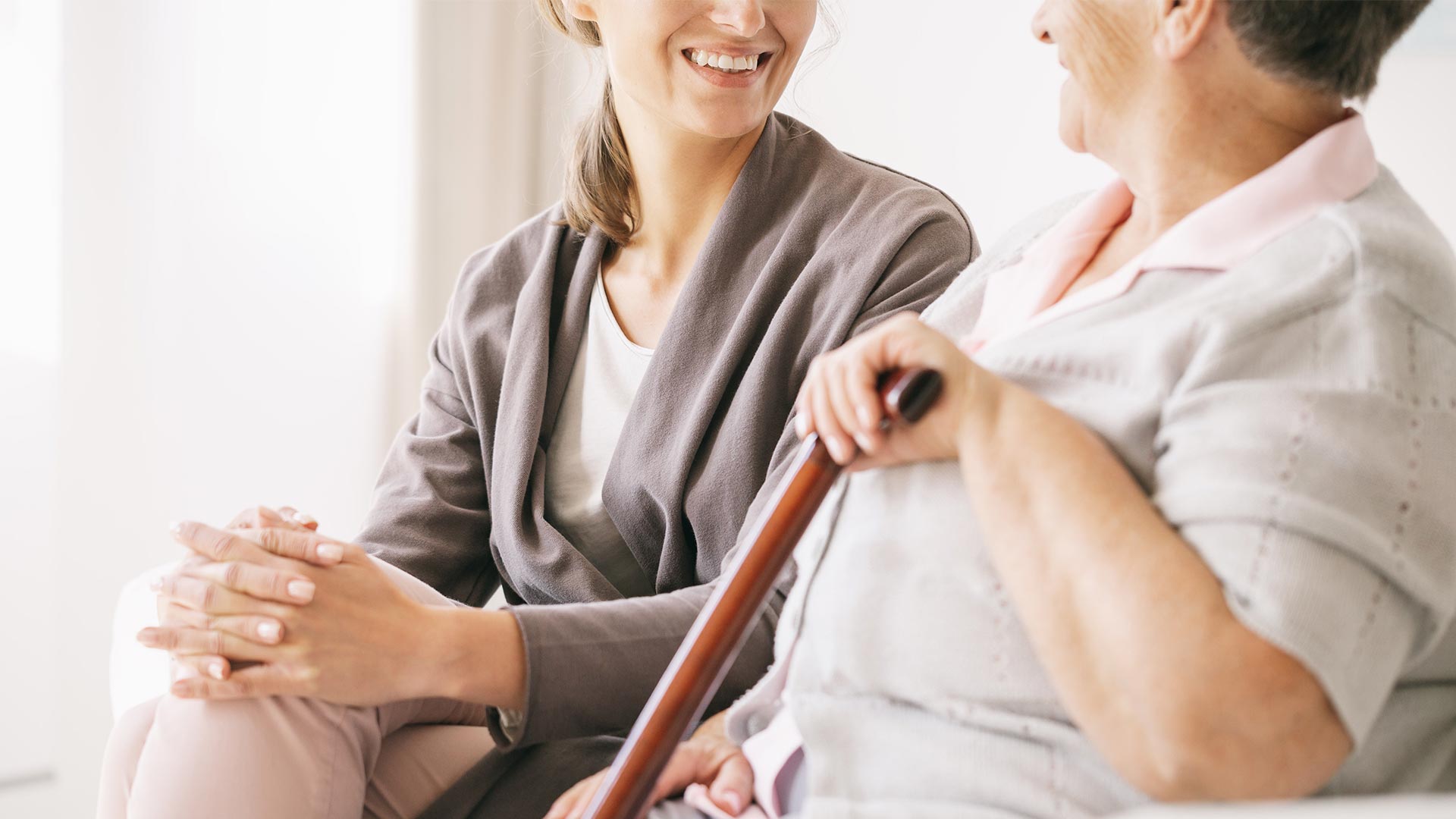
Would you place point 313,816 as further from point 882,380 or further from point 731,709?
point 882,380

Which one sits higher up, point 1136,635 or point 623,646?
point 1136,635

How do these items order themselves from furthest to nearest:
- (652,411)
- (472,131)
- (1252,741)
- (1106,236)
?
(472,131) < (652,411) < (1106,236) < (1252,741)

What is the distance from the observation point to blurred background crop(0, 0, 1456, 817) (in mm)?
2381

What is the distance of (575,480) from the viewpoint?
1.68m

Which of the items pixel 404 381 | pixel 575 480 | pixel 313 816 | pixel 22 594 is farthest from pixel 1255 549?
pixel 404 381

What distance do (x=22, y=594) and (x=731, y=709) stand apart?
1694 millimetres

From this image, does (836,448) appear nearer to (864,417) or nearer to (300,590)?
(864,417)

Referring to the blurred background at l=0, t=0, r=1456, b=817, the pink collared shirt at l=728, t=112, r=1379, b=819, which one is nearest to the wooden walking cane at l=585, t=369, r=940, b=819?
the pink collared shirt at l=728, t=112, r=1379, b=819

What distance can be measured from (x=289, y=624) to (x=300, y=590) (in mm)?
32

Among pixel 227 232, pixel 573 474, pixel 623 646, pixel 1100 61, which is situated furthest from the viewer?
pixel 227 232

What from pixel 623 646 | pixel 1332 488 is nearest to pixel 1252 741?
pixel 1332 488

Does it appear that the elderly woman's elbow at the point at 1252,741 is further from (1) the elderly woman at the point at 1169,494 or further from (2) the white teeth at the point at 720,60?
(2) the white teeth at the point at 720,60

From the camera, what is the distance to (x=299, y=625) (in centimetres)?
123

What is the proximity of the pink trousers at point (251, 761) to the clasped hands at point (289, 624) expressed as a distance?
0.02 m
